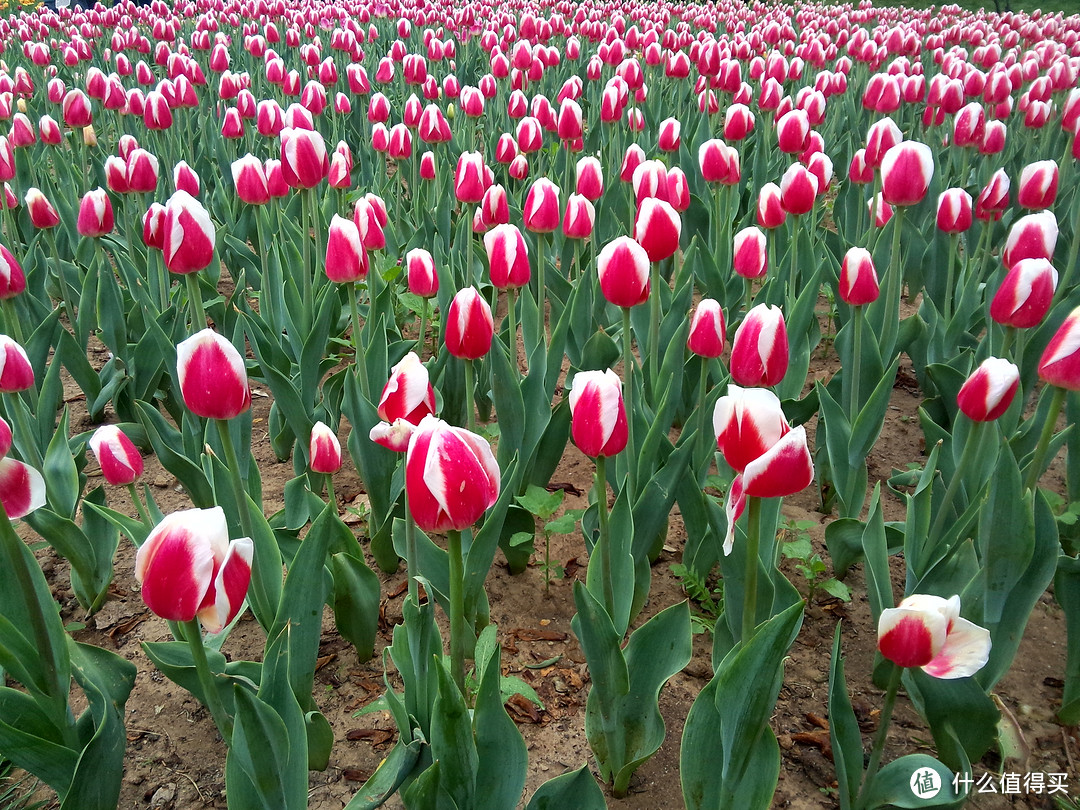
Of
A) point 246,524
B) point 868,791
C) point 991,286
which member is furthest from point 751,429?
point 991,286

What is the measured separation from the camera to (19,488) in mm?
1428

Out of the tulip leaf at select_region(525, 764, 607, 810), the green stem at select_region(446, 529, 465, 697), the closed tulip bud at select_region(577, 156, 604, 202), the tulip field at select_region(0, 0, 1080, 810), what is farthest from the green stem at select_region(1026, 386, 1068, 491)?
the closed tulip bud at select_region(577, 156, 604, 202)

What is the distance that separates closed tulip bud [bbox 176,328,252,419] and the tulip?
68cm

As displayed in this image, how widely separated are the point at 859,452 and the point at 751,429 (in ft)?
3.83

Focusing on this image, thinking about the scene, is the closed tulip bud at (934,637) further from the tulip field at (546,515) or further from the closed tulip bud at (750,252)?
the closed tulip bud at (750,252)

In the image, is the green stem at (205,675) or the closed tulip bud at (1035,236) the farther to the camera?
the closed tulip bud at (1035,236)

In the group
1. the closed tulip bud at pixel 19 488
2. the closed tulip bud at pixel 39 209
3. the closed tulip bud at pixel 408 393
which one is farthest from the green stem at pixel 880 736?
the closed tulip bud at pixel 39 209

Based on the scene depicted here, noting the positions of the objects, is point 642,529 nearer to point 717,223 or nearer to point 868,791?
point 868,791

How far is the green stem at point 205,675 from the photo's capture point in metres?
1.21

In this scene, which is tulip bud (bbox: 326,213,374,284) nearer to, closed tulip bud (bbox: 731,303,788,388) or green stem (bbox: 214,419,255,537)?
green stem (bbox: 214,419,255,537)

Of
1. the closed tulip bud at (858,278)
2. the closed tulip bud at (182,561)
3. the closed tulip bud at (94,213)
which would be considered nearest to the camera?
the closed tulip bud at (182,561)

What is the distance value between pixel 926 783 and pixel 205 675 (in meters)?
1.21

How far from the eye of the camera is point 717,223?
3475 mm

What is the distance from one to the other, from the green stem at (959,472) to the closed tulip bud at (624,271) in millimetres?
740
